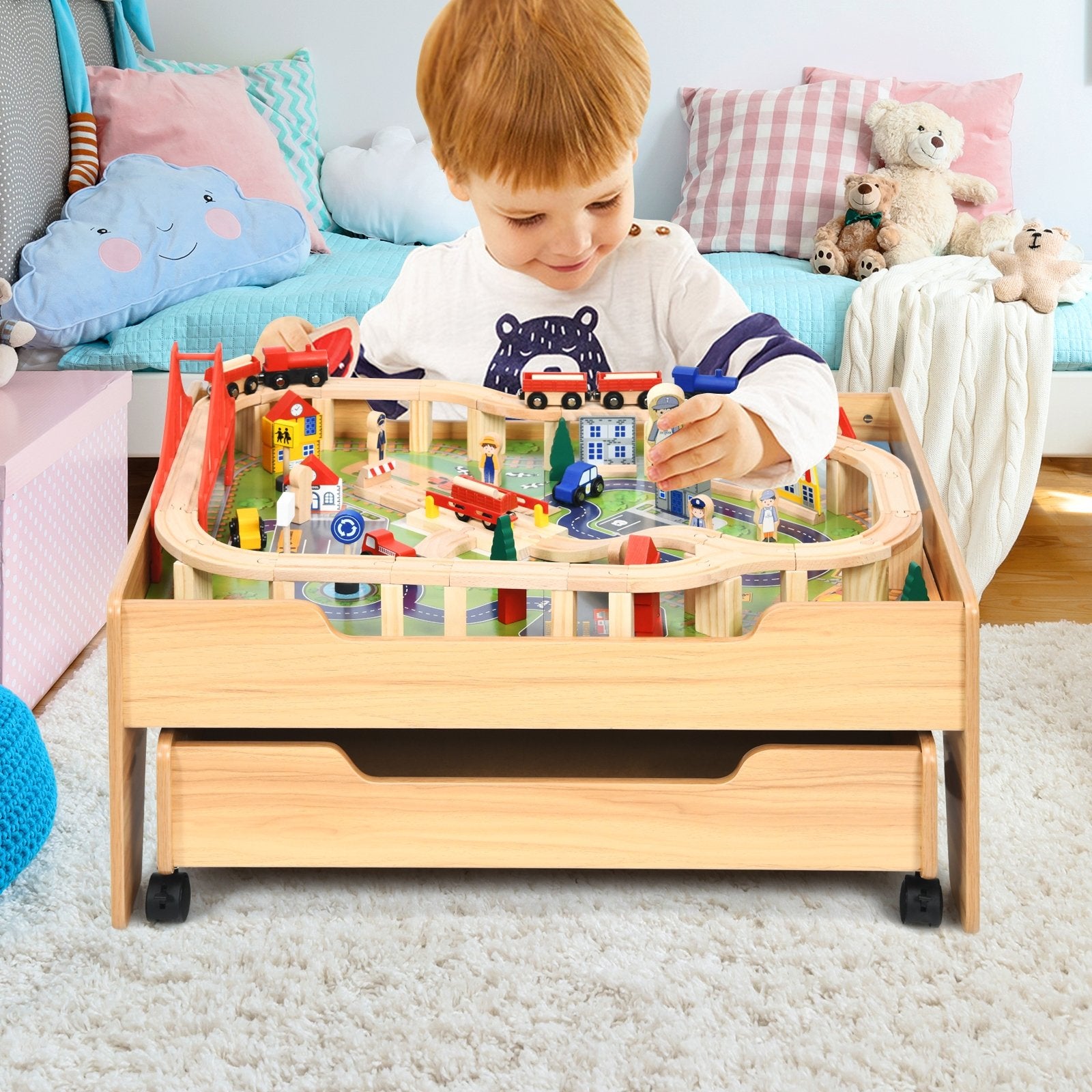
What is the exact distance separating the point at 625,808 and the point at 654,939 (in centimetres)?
11

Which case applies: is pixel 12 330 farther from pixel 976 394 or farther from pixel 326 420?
pixel 976 394

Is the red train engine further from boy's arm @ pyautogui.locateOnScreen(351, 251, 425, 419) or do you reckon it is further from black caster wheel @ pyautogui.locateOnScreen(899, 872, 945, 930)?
black caster wheel @ pyautogui.locateOnScreen(899, 872, 945, 930)

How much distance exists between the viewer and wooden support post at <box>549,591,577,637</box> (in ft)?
3.12

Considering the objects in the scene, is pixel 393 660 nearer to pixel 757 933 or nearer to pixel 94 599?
pixel 757 933

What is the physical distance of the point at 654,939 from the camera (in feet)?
3.29

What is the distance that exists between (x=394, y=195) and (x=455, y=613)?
1.51 meters

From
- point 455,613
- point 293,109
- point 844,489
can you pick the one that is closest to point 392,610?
point 455,613

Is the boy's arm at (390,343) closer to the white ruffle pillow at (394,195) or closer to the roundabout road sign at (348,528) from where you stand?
the roundabout road sign at (348,528)

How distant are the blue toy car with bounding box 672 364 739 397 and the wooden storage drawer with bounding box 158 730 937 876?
0.31 metres

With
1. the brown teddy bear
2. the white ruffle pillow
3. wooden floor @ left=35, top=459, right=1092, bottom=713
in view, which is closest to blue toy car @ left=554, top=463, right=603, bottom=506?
wooden floor @ left=35, top=459, right=1092, bottom=713

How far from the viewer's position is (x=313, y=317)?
5.99 ft

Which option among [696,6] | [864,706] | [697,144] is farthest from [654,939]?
[696,6]

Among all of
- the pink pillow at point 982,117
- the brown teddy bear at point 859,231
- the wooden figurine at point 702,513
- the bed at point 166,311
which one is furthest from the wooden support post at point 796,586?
the pink pillow at point 982,117

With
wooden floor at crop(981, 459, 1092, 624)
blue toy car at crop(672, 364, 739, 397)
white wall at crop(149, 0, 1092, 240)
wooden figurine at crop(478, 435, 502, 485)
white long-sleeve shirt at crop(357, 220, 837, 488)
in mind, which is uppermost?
white wall at crop(149, 0, 1092, 240)
